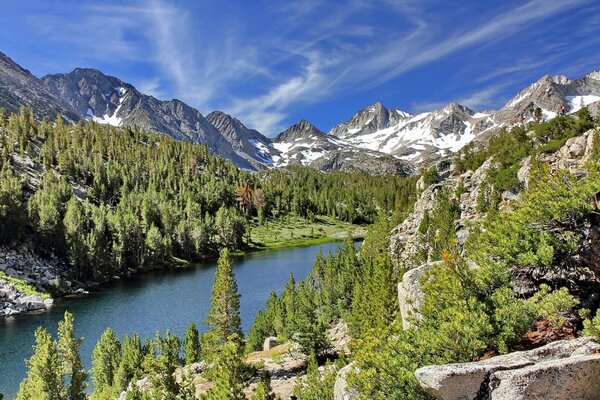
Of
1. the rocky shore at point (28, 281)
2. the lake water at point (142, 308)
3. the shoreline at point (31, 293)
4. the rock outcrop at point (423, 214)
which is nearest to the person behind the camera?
the lake water at point (142, 308)

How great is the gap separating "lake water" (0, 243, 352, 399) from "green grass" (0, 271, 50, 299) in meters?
5.33

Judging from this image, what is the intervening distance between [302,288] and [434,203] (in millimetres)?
52969

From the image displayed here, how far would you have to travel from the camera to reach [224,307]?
2286 inches

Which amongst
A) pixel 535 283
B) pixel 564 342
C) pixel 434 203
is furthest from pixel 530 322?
pixel 434 203

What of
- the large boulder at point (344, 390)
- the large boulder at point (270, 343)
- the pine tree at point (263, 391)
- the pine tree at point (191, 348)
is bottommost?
the large boulder at point (270, 343)

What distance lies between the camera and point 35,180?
577 feet

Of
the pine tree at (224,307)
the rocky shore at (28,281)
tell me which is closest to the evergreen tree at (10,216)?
the rocky shore at (28,281)

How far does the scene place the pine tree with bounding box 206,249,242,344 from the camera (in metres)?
57.4

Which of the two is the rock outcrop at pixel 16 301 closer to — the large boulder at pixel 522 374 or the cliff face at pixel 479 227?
the cliff face at pixel 479 227

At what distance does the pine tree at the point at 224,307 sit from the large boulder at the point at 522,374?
4373cm

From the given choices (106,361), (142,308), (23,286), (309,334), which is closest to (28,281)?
(23,286)

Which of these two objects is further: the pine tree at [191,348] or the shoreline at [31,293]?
the shoreline at [31,293]

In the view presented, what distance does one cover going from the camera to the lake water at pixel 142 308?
7269cm

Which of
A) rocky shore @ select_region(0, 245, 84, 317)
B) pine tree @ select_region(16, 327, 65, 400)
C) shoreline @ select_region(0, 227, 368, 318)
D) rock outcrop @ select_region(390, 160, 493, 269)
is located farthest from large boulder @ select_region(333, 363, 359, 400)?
rocky shore @ select_region(0, 245, 84, 317)
